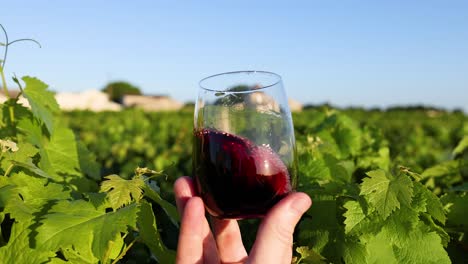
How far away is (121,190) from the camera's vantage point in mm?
1783

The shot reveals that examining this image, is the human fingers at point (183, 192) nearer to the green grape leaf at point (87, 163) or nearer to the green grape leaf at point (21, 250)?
the green grape leaf at point (21, 250)

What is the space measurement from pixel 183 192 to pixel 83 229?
0.35 meters

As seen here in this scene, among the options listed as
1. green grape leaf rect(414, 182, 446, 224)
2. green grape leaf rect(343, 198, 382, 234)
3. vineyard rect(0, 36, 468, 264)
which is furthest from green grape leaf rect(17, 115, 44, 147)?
green grape leaf rect(414, 182, 446, 224)

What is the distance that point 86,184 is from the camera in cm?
234

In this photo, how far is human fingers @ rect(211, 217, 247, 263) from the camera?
200 centimetres

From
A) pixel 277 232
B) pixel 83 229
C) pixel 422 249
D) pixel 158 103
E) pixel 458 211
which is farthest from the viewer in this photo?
pixel 158 103

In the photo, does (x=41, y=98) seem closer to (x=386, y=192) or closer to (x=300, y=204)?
(x=300, y=204)

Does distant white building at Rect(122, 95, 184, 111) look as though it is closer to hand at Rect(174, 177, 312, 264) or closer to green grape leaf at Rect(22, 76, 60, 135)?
green grape leaf at Rect(22, 76, 60, 135)

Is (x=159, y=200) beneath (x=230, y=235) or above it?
Answer: above

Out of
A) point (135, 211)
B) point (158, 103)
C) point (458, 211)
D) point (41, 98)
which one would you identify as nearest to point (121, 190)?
point (135, 211)

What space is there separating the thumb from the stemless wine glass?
6.8 inches

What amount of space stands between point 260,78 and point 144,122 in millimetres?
13442

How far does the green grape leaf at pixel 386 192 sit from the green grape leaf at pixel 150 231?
2.24 ft

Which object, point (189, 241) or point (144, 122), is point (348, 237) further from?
point (144, 122)
